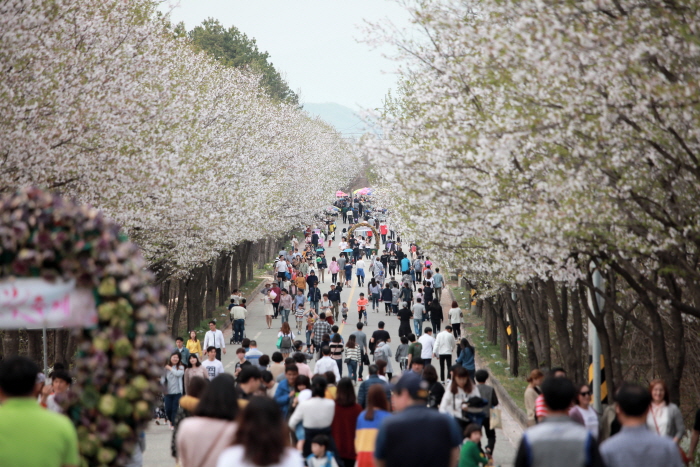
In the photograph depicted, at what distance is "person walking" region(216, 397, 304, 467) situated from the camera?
5.38 metres

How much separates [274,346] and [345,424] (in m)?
19.2

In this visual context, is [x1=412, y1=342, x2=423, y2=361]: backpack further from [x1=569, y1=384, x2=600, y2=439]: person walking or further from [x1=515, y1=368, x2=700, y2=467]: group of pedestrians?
[x1=515, y1=368, x2=700, y2=467]: group of pedestrians

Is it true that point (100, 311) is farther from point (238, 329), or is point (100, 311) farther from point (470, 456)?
point (238, 329)

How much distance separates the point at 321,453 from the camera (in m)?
9.38

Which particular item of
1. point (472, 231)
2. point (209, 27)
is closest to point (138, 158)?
point (472, 231)

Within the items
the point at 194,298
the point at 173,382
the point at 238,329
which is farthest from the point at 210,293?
the point at 173,382

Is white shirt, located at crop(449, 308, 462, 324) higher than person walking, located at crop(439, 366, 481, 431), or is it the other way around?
white shirt, located at crop(449, 308, 462, 324)

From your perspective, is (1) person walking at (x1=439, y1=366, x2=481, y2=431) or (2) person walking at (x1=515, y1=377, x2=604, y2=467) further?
(1) person walking at (x1=439, y1=366, x2=481, y2=431)

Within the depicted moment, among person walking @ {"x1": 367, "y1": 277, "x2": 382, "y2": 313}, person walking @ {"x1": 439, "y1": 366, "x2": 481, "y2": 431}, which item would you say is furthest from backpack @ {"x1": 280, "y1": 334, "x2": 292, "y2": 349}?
person walking @ {"x1": 367, "y1": 277, "x2": 382, "y2": 313}

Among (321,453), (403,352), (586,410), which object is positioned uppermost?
(403,352)

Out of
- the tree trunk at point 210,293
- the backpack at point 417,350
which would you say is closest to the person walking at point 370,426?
the backpack at point 417,350

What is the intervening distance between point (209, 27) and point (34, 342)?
61723 millimetres

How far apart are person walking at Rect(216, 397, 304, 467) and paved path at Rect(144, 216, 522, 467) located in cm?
941

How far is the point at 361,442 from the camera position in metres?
9.09
